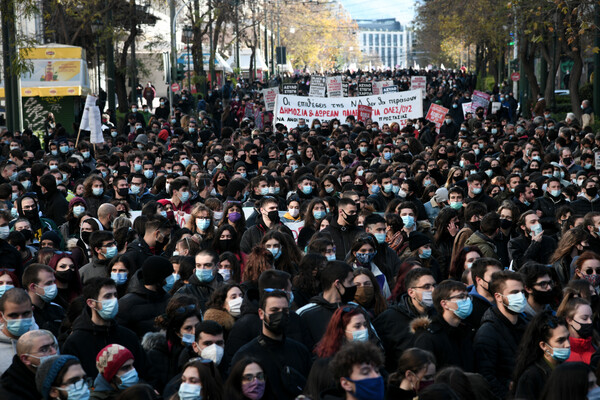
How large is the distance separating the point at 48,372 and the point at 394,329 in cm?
242

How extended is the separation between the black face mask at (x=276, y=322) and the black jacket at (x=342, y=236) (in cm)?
370

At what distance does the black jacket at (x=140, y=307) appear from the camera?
7375 mm

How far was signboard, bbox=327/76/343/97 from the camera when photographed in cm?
3111

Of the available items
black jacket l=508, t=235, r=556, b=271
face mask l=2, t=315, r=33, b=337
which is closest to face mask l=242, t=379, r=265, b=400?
face mask l=2, t=315, r=33, b=337

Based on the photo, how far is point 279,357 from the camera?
607 centimetres

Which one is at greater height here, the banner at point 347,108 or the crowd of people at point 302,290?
the banner at point 347,108

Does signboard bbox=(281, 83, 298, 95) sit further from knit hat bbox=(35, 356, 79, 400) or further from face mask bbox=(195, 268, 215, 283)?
knit hat bbox=(35, 356, 79, 400)

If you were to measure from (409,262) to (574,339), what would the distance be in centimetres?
207

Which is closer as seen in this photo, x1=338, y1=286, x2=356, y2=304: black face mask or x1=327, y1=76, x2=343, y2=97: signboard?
x1=338, y1=286, x2=356, y2=304: black face mask

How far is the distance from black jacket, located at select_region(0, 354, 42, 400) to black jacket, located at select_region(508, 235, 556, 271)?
201 inches

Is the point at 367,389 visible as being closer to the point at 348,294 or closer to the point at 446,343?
the point at 446,343

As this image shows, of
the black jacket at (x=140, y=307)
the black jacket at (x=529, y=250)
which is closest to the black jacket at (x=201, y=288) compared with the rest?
the black jacket at (x=140, y=307)

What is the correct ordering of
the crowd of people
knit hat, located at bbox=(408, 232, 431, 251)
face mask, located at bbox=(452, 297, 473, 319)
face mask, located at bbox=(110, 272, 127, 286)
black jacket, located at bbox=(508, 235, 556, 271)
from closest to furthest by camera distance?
the crowd of people, face mask, located at bbox=(452, 297, 473, 319), face mask, located at bbox=(110, 272, 127, 286), black jacket, located at bbox=(508, 235, 556, 271), knit hat, located at bbox=(408, 232, 431, 251)

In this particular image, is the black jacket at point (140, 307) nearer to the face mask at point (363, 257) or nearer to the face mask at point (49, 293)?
the face mask at point (49, 293)
